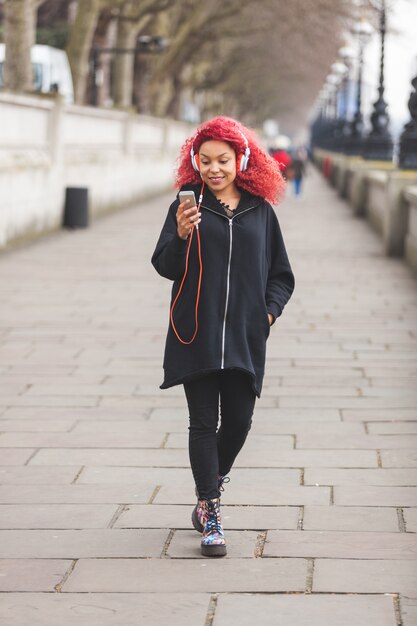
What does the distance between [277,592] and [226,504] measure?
110cm

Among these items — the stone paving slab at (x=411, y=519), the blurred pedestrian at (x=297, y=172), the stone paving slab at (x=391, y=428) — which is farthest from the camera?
the blurred pedestrian at (x=297, y=172)

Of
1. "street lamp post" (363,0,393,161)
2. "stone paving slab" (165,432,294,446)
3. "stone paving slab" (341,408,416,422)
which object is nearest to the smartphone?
"stone paving slab" (165,432,294,446)

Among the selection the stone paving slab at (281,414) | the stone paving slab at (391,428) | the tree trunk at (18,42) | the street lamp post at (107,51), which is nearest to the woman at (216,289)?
the stone paving slab at (391,428)

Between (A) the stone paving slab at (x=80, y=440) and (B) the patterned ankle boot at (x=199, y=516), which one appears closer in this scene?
(B) the patterned ankle boot at (x=199, y=516)

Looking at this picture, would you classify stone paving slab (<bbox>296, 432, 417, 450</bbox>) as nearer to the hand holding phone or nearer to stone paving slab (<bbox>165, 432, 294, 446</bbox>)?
stone paving slab (<bbox>165, 432, 294, 446</bbox>)

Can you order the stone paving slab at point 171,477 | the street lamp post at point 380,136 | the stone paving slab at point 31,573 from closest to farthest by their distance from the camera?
the stone paving slab at point 31,573, the stone paving slab at point 171,477, the street lamp post at point 380,136

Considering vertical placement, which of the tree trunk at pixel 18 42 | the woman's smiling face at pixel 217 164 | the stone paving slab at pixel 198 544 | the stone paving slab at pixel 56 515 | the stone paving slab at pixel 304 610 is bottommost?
the stone paving slab at pixel 56 515

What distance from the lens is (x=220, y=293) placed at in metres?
4.59

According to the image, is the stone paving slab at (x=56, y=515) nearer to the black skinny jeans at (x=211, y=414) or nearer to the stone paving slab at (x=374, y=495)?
the black skinny jeans at (x=211, y=414)

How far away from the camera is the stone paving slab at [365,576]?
4.21 m

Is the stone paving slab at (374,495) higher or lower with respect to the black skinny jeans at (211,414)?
lower

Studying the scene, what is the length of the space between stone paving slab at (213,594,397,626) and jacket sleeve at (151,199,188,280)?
1107 mm

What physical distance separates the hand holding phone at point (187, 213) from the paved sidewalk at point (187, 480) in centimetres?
113

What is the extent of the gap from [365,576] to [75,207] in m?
16.2
